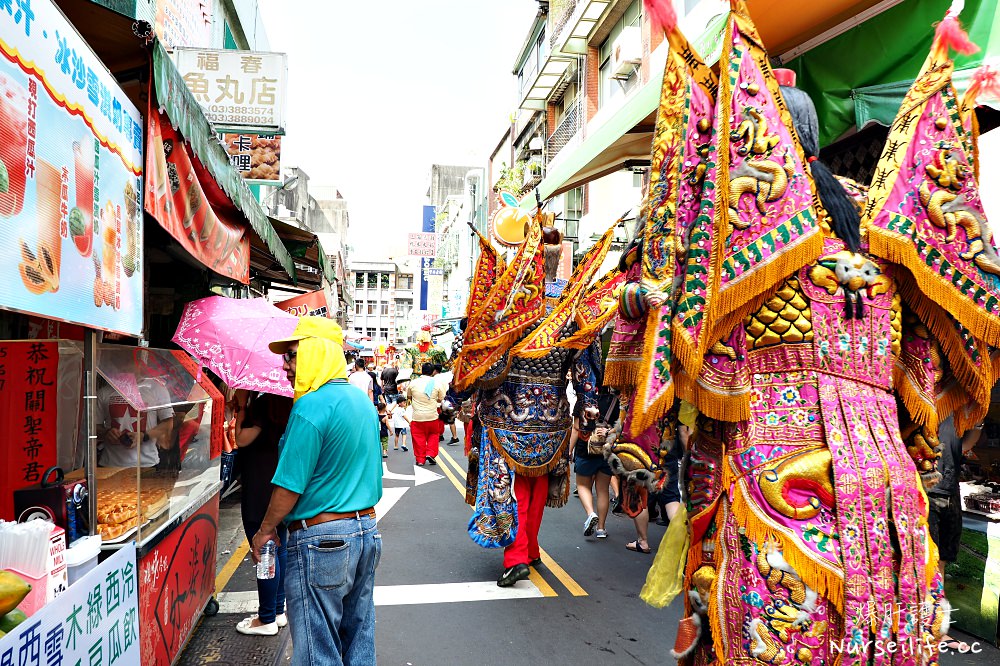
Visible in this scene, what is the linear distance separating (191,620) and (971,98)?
4987mm

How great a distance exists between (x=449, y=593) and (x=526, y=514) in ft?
2.94

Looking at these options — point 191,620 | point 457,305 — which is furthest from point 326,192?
point 191,620

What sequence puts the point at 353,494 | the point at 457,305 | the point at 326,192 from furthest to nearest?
1. the point at 326,192
2. the point at 457,305
3. the point at 353,494

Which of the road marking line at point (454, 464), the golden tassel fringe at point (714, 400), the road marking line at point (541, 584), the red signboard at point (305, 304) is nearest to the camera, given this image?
the golden tassel fringe at point (714, 400)

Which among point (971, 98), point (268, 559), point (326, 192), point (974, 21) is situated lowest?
point (268, 559)

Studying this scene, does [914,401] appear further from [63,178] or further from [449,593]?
[449,593]

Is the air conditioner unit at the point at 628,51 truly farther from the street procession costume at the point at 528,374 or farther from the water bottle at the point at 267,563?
the water bottle at the point at 267,563

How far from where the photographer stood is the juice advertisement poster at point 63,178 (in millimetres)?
2252

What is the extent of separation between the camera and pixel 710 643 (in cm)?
269

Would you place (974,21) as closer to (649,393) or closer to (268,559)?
(649,393)

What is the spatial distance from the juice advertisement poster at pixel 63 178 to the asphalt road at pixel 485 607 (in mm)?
2534

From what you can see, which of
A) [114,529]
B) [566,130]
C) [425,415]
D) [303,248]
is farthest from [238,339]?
[566,130]

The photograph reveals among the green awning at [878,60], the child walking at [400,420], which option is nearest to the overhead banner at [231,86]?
the green awning at [878,60]

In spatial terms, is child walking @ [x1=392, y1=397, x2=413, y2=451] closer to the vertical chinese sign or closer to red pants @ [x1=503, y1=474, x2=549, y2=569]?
red pants @ [x1=503, y1=474, x2=549, y2=569]
